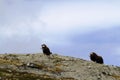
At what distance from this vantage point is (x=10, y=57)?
62844 millimetres

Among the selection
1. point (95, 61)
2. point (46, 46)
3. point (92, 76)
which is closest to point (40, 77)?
point (92, 76)

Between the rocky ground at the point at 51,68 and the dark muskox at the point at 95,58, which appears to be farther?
the dark muskox at the point at 95,58

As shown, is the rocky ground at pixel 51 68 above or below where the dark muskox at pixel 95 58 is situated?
below

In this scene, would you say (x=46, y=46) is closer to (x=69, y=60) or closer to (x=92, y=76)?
(x=69, y=60)

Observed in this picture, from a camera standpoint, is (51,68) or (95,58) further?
(95,58)

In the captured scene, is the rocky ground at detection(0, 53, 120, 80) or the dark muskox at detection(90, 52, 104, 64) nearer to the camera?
the rocky ground at detection(0, 53, 120, 80)

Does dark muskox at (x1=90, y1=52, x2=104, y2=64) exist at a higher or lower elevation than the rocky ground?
higher

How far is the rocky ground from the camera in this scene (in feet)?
174

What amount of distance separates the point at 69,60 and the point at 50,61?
339 cm

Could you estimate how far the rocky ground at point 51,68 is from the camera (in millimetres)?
52938

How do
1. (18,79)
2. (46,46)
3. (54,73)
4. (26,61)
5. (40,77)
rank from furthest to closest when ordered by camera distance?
(46,46), (26,61), (54,73), (40,77), (18,79)

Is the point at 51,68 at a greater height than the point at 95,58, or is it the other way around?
the point at 95,58

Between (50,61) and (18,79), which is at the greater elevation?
(50,61)

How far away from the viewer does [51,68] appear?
59125mm
